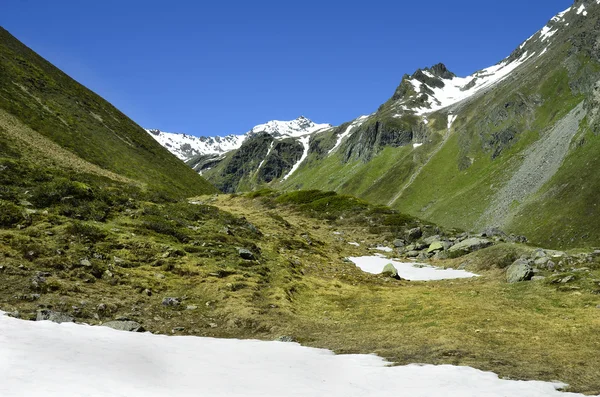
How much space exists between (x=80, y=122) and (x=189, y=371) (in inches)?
2900

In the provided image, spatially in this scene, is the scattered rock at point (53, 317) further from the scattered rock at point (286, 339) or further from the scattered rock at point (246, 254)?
the scattered rock at point (246, 254)

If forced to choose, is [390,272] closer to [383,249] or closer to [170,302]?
[383,249]

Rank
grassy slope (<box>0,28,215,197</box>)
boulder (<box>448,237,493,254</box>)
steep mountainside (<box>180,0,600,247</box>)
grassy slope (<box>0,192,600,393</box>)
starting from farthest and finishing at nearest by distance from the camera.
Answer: steep mountainside (<box>180,0,600,247</box>) → grassy slope (<box>0,28,215,197</box>) → boulder (<box>448,237,493,254</box>) → grassy slope (<box>0,192,600,393</box>)

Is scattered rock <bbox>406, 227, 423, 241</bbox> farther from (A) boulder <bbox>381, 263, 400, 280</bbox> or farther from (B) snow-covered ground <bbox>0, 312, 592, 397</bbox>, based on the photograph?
(B) snow-covered ground <bbox>0, 312, 592, 397</bbox>

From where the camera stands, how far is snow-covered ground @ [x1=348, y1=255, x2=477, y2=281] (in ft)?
98.6

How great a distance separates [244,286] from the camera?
2062 centimetres

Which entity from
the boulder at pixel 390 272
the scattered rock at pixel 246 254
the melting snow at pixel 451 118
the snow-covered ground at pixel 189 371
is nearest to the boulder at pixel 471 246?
the boulder at pixel 390 272

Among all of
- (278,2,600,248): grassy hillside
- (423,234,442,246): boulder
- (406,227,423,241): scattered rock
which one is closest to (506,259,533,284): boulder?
(423,234,442,246): boulder

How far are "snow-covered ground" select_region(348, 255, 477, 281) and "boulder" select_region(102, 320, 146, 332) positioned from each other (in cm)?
2068

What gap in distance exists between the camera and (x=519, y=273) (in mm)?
24625

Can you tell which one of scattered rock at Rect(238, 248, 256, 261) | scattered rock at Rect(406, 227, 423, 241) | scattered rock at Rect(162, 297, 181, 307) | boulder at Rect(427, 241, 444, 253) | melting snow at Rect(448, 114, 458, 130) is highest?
melting snow at Rect(448, 114, 458, 130)

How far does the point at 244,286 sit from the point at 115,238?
320 inches

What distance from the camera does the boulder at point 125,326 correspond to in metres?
13.5

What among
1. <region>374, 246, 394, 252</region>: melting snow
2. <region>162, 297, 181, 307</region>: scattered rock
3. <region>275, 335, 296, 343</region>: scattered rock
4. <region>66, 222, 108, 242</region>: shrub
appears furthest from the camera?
<region>374, 246, 394, 252</region>: melting snow
